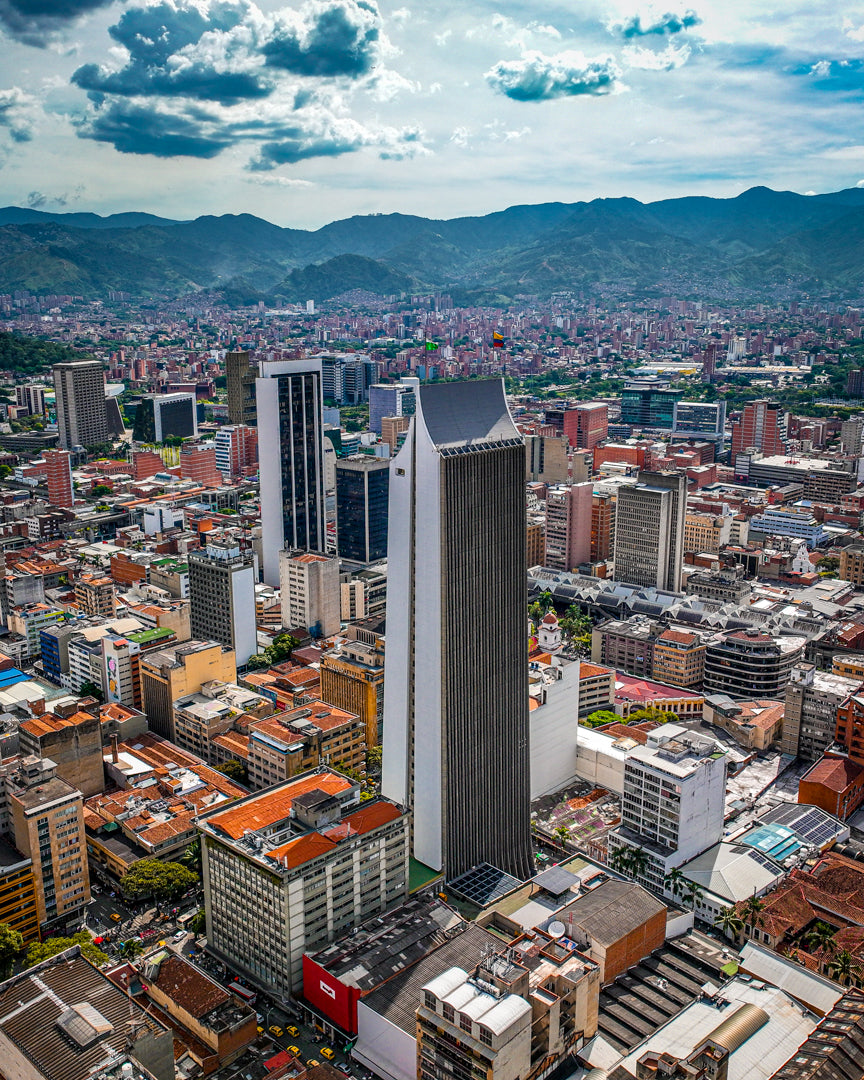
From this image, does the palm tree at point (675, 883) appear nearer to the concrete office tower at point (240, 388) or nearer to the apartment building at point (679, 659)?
the apartment building at point (679, 659)

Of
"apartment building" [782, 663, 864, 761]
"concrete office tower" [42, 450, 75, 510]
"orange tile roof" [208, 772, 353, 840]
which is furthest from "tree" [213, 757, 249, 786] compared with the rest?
"concrete office tower" [42, 450, 75, 510]

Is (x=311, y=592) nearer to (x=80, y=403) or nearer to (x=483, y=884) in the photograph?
(x=483, y=884)

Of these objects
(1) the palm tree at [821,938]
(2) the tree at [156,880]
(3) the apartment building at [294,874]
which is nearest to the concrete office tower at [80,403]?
(2) the tree at [156,880]

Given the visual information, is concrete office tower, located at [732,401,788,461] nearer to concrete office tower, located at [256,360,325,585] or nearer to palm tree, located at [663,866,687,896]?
concrete office tower, located at [256,360,325,585]

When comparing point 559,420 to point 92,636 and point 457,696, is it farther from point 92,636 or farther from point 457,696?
point 457,696

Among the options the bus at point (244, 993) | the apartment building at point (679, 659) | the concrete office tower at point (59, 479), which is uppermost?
the concrete office tower at point (59, 479)

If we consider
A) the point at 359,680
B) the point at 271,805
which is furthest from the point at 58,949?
the point at 359,680

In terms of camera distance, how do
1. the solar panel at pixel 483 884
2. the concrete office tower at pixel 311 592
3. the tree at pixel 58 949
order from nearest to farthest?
1. the tree at pixel 58 949
2. the solar panel at pixel 483 884
3. the concrete office tower at pixel 311 592
